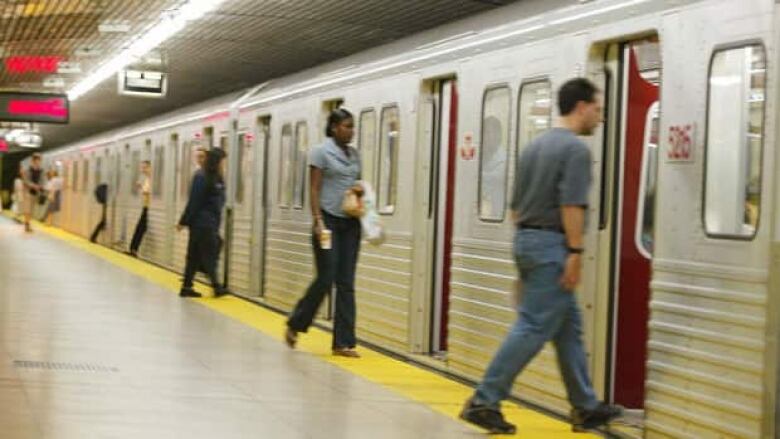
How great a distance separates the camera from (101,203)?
30625 millimetres

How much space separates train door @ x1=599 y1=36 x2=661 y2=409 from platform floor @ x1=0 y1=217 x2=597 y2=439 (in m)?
0.55

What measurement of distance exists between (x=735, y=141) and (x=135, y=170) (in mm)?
20773

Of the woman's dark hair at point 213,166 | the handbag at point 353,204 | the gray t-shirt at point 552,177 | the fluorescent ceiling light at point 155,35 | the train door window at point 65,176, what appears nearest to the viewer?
the gray t-shirt at point 552,177

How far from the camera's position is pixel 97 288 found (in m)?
16.4

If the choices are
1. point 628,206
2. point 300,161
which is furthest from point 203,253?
point 628,206

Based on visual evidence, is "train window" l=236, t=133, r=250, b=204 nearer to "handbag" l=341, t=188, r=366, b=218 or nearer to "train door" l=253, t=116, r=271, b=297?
"train door" l=253, t=116, r=271, b=297

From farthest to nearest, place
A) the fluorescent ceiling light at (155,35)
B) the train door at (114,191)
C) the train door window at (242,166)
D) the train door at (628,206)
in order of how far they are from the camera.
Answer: the train door at (114,191)
the train door window at (242,166)
the fluorescent ceiling light at (155,35)
the train door at (628,206)

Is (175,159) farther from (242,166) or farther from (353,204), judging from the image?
(353,204)

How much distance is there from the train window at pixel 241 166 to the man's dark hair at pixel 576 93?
9.86 metres

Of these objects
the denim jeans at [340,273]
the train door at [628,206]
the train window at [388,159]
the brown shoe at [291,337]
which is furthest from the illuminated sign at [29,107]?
the train door at [628,206]

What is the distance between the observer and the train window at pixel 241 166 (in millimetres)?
16781

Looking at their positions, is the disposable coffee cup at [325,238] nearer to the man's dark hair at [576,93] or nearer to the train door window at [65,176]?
the man's dark hair at [576,93]

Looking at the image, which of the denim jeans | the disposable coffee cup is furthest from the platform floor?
the disposable coffee cup

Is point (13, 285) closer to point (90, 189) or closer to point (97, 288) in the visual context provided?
point (97, 288)
